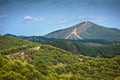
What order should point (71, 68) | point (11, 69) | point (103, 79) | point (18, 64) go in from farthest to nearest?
point (71, 68) → point (103, 79) → point (18, 64) → point (11, 69)

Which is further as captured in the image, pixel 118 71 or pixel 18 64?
pixel 118 71

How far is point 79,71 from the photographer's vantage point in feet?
406

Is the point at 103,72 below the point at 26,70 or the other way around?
below

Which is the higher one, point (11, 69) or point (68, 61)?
point (11, 69)

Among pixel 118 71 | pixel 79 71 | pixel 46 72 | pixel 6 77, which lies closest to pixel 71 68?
pixel 79 71

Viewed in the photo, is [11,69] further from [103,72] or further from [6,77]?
[103,72]

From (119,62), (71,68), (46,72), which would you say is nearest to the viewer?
(46,72)

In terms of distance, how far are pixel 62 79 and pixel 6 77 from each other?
69.0ft

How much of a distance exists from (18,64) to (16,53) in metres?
124

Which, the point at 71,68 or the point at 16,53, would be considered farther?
the point at 16,53

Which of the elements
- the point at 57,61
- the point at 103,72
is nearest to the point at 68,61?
the point at 57,61

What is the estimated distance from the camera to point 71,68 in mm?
132625

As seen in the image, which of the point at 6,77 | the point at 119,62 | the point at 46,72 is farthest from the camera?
the point at 119,62

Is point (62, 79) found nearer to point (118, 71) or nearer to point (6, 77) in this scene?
point (6, 77)
